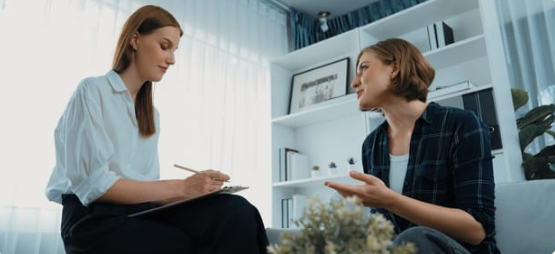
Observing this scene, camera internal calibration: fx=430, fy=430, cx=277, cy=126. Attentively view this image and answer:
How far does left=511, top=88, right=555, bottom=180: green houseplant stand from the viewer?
2.01 metres

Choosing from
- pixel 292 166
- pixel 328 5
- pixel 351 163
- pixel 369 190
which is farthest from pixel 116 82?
pixel 328 5

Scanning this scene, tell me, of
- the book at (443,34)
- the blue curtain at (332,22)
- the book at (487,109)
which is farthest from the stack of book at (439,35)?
the blue curtain at (332,22)

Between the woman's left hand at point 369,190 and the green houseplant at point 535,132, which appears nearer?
the woman's left hand at point 369,190

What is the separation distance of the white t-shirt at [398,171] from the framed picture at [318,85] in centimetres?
167

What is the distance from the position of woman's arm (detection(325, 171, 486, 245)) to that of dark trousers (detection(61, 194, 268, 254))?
0.24 metres

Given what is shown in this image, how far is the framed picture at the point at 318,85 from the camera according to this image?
9.80ft

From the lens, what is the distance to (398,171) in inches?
50.1

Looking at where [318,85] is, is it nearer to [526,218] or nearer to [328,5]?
[328,5]

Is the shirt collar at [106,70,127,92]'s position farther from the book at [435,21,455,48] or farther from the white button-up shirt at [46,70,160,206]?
the book at [435,21,455,48]

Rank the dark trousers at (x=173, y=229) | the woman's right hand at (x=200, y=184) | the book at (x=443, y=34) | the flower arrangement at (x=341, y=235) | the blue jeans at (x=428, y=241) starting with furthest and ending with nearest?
the book at (x=443, y=34)
the woman's right hand at (x=200, y=184)
the dark trousers at (x=173, y=229)
the blue jeans at (x=428, y=241)
the flower arrangement at (x=341, y=235)

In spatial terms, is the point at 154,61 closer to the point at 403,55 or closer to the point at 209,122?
the point at 403,55

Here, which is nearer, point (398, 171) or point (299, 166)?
point (398, 171)

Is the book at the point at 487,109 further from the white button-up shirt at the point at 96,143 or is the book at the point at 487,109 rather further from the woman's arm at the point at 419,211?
the white button-up shirt at the point at 96,143

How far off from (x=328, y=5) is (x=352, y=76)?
0.73 m
